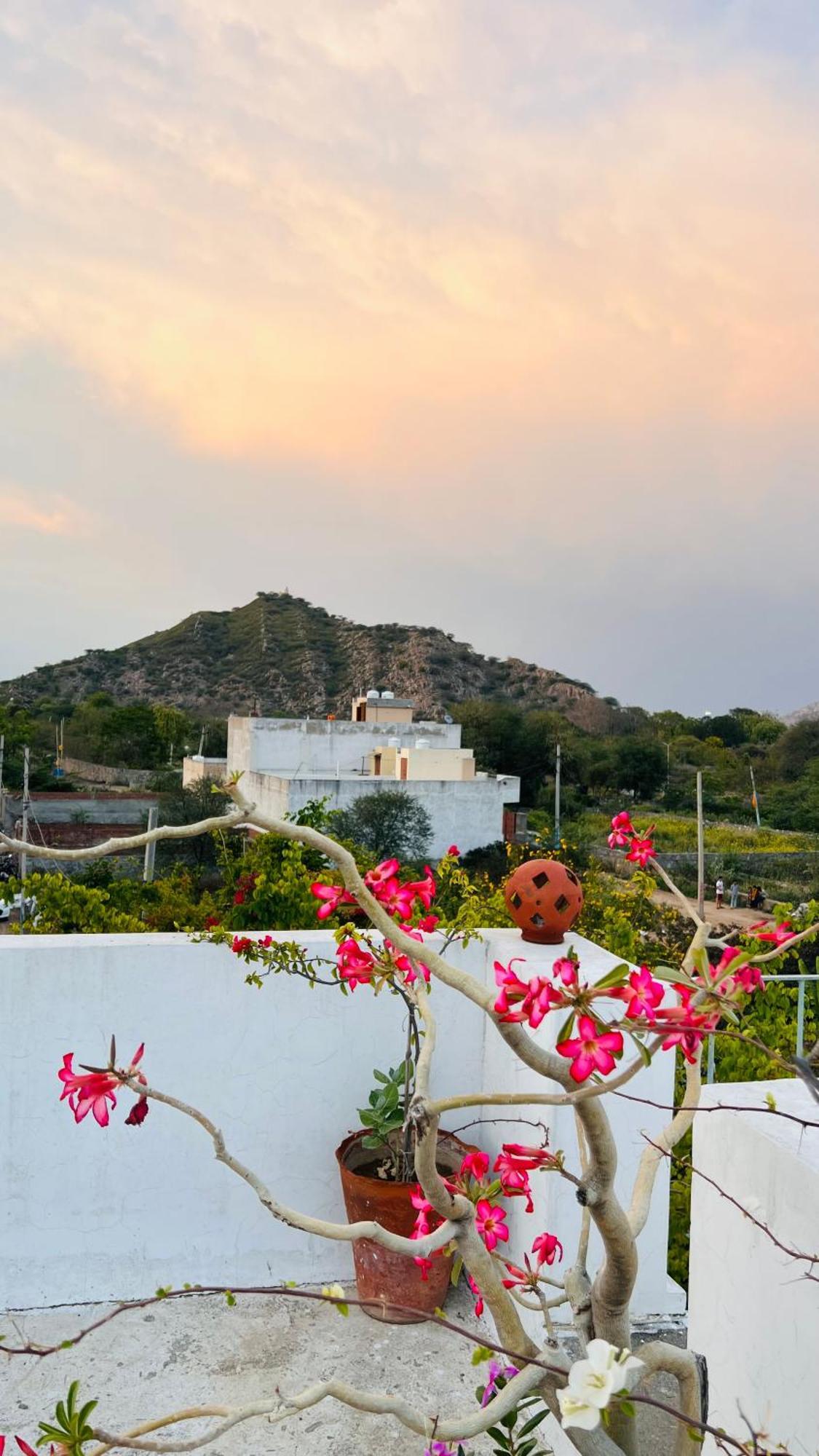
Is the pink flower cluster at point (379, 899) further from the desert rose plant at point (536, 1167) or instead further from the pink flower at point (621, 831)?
the pink flower at point (621, 831)

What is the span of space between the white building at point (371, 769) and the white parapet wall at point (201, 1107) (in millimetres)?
15377

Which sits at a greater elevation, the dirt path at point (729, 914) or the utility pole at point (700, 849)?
the utility pole at point (700, 849)

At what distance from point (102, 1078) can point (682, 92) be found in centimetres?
481

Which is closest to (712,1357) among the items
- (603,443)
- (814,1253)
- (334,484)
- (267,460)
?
(814,1253)

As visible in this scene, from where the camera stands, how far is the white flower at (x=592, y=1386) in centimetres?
68

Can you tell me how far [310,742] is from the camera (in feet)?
76.0

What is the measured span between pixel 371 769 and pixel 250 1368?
21563 mm

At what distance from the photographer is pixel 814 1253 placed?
1056 mm

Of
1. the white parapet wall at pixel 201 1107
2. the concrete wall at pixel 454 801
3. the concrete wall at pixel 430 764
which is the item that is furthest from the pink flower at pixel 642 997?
the concrete wall at pixel 430 764

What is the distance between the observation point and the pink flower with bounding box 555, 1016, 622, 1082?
2.89 feet

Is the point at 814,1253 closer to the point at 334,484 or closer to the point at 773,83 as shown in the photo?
the point at 773,83

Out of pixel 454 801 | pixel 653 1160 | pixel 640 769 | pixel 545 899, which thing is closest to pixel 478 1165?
pixel 653 1160

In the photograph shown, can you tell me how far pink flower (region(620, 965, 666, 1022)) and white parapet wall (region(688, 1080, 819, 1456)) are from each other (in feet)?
0.88

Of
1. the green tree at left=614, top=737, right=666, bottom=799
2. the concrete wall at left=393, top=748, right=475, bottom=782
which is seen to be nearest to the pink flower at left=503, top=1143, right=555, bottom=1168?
the concrete wall at left=393, top=748, right=475, bottom=782
